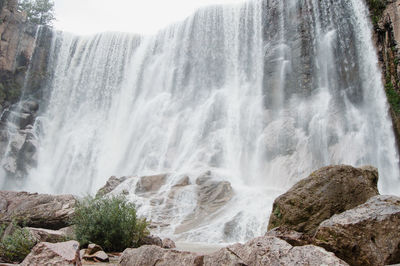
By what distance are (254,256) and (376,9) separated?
2407cm

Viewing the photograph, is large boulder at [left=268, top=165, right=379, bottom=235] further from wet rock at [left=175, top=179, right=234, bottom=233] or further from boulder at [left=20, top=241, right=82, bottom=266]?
wet rock at [left=175, top=179, right=234, bottom=233]

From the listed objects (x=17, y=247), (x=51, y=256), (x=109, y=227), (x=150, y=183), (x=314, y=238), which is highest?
(x=314, y=238)

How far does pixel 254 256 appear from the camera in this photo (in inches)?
150

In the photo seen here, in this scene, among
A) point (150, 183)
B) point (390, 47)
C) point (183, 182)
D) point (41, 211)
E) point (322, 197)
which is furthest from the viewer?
point (390, 47)

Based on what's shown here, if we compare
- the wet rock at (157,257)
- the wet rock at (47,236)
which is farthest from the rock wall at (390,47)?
the wet rock at (157,257)

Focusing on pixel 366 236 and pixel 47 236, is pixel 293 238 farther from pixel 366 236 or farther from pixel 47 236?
pixel 47 236

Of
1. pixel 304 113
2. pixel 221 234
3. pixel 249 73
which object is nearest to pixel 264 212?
pixel 221 234

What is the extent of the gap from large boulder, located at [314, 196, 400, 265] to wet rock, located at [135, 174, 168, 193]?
1439 cm

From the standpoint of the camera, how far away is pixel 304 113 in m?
23.8

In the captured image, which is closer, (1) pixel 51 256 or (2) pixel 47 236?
(1) pixel 51 256

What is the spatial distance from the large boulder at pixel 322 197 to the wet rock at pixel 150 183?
12.5 metres

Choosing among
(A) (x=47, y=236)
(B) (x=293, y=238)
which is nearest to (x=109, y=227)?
(A) (x=47, y=236)

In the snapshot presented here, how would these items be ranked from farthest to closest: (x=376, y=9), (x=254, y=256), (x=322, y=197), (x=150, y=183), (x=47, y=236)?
(x=376, y=9) → (x=150, y=183) → (x=47, y=236) → (x=322, y=197) → (x=254, y=256)

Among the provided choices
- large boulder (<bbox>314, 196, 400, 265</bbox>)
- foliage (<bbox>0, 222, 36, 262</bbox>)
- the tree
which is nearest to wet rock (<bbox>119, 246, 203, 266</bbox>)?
large boulder (<bbox>314, 196, 400, 265</bbox>)
